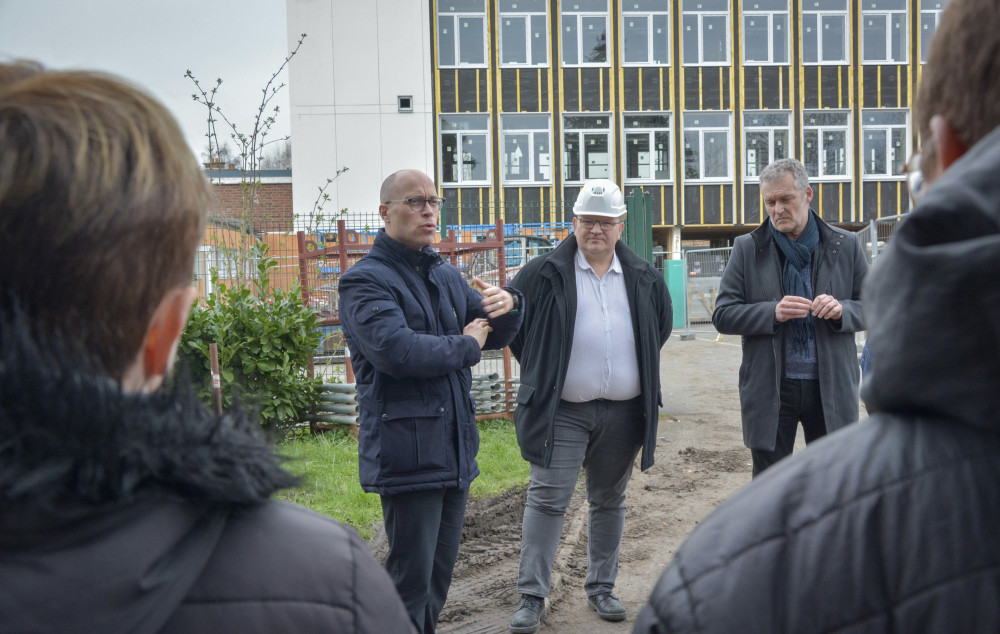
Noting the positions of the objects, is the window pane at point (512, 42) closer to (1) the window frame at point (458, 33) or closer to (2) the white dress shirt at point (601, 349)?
(1) the window frame at point (458, 33)

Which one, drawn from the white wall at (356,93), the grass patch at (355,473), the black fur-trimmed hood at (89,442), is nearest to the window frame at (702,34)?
the white wall at (356,93)

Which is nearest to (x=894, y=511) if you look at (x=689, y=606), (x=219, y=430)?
(x=689, y=606)

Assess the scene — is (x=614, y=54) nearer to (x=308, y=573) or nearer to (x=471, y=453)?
(x=471, y=453)

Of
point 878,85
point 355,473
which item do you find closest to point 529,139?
point 878,85

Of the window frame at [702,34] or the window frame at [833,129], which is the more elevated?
the window frame at [702,34]

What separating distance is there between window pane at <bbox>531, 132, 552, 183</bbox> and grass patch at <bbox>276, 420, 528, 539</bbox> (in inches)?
714

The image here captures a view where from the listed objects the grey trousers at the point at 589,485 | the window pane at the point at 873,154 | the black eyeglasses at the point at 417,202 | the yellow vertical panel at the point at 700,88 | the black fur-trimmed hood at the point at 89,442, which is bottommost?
the grey trousers at the point at 589,485

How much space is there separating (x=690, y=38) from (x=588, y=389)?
24.7 m

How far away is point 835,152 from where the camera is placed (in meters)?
27.1

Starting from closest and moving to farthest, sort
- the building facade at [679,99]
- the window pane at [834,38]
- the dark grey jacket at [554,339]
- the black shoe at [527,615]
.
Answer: the black shoe at [527,615] < the dark grey jacket at [554,339] < the building facade at [679,99] < the window pane at [834,38]

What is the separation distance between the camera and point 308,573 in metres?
1.01

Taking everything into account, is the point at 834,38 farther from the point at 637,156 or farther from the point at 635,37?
the point at 637,156

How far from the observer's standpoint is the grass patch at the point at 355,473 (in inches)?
231

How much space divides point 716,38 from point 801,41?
270 centimetres
